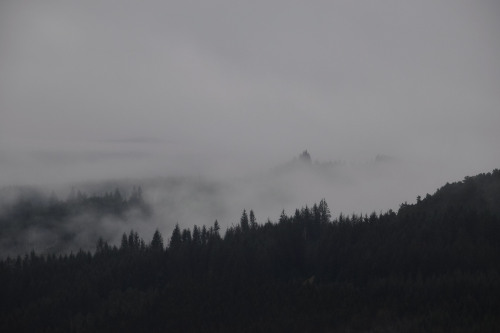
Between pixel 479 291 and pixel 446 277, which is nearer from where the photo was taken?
pixel 479 291

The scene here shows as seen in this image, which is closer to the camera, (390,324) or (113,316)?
(390,324)

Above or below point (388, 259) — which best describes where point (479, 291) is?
below

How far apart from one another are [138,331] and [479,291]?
10807cm

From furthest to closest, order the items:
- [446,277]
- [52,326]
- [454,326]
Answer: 1. [52,326]
2. [446,277]
3. [454,326]

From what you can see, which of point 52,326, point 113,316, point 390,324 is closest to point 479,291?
point 390,324

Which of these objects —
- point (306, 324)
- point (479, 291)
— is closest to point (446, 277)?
point (479, 291)

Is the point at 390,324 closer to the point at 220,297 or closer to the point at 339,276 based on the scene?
the point at 339,276

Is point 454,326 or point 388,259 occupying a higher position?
point 388,259

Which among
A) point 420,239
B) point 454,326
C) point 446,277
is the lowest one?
point 454,326

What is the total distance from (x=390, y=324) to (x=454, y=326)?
709 inches

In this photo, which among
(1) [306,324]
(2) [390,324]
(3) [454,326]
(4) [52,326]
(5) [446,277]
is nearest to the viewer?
(3) [454,326]

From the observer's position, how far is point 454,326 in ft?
456

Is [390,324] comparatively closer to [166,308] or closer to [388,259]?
[388,259]

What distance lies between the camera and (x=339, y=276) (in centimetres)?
19800
